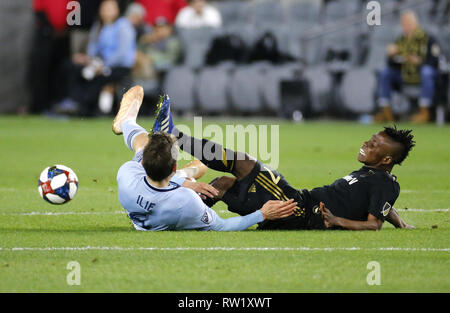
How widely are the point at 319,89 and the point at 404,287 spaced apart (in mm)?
16037


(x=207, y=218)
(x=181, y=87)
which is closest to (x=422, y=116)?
(x=181, y=87)

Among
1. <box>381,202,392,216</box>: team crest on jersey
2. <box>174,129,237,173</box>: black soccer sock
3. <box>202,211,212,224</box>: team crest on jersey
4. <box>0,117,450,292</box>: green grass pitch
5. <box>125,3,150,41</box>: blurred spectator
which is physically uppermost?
<box>125,3,150,41</box>: blurred spectator

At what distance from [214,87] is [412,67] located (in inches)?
186

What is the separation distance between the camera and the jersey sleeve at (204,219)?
7.53m

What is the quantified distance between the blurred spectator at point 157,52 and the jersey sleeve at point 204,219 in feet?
49.5

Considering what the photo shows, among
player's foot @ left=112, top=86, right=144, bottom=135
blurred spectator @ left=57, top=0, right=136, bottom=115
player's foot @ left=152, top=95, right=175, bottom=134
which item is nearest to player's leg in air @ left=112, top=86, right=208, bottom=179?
player's foot @ left=112, top=86, right=144, bottom=135

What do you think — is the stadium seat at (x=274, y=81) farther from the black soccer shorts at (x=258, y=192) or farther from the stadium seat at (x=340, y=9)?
the black soccer shorts at (x=258, y=192)

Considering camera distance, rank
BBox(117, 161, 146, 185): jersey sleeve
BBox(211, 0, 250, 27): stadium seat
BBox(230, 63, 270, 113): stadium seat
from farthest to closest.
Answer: BBox(211, 0, 250, 27): stadium seat
BBox(230, 63, 270, 113): stadium seat
BBox(117, 161, 146, 185): jersey sleeve

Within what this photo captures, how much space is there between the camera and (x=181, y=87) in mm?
22516

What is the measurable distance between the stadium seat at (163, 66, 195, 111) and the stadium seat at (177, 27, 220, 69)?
0.43m

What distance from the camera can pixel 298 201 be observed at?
791 centimetres

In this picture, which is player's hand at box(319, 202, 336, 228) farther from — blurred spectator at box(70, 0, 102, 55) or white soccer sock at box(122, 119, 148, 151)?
blurred spectator at box(70, 0, 102, 55)

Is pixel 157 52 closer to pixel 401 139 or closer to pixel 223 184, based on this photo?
pixel 223 184

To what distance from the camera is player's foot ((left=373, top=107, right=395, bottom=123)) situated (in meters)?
20.7
